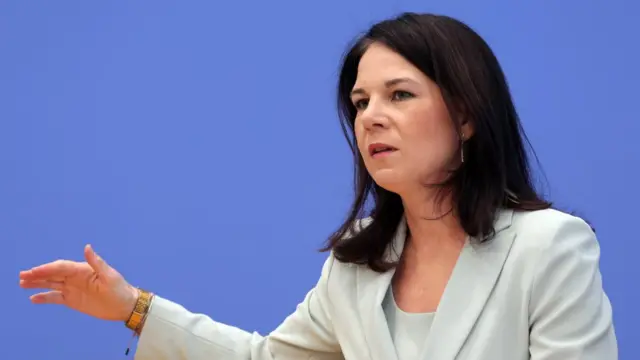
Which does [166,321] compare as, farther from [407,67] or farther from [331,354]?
[407,67]

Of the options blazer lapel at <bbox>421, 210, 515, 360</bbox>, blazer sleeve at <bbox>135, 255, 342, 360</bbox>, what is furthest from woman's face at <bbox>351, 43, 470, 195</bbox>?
blazer sleeve at <bbox>135, 255, 342, 360</bbox>

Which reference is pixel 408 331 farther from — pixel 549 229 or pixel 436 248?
pixel 549 229

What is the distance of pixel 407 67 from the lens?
166cm

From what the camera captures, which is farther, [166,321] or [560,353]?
[166,321]

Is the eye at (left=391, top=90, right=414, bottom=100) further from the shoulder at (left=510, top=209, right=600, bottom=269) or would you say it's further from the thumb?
the thumb

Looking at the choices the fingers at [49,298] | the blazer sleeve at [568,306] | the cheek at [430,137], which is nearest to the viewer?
the blazer sleeve at [568,306]

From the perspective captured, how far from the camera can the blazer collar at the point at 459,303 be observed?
1.61 meters

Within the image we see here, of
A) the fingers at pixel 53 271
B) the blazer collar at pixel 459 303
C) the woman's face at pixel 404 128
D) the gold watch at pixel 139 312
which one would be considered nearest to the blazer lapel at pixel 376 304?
the blazer collar at pixel 459 303

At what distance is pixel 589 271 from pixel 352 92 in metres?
0.48

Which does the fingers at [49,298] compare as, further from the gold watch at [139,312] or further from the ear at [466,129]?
the ear at [466,129]

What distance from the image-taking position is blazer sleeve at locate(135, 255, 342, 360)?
183 centimetres

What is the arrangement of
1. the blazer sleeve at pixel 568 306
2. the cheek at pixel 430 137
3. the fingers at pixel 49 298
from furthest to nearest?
the fingers at pixel 49 298 → the cheek at pixel 430 137 → the blazer sleeve at pixel 568 306

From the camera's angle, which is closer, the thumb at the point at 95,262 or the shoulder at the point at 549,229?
the shoulder at the point at 549,229

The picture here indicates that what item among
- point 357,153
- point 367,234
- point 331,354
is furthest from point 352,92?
point 331,354
